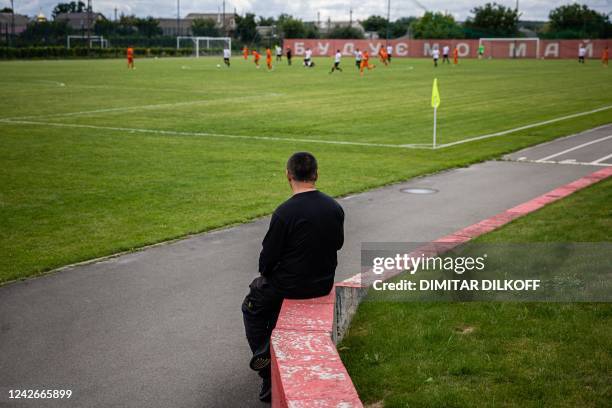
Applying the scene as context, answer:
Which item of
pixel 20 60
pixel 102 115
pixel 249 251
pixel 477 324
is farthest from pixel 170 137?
pixel 20 60

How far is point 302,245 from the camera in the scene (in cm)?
548

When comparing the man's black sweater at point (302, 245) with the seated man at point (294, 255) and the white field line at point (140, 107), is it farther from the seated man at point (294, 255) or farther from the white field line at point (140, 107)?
the white field line at point (140, 107)

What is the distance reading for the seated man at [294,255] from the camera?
17.9 ft

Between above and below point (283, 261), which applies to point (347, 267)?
below

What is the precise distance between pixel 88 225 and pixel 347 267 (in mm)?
4100

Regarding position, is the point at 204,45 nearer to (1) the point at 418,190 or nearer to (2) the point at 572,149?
(2) the point at 572,149

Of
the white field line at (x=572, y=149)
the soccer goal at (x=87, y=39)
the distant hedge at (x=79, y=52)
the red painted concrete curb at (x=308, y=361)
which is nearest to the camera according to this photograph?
the red painted concrete curb at (x=308, y=361)

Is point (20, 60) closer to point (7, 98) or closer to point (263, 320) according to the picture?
point (7, 98)

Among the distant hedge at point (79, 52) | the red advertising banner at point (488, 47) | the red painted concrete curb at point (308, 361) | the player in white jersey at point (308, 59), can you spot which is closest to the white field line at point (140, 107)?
the red painted concrete curb at point (308, 361)

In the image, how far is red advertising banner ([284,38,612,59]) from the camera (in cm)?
8512

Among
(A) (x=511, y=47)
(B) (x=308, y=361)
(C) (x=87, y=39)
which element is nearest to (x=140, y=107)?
(B) (x=308, y=361)

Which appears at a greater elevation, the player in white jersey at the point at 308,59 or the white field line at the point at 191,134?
the player in white jersey at the point at 308,59

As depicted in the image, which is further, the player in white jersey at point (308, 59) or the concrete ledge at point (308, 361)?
the player in white jersey at point (308, 59)

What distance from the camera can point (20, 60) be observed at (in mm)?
78938
